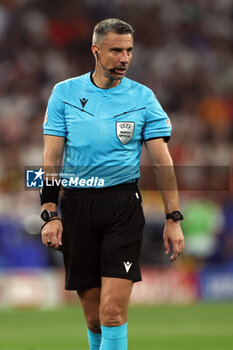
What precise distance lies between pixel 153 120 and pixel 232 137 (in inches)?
481

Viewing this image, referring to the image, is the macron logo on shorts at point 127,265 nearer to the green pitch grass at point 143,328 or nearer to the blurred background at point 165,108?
the green pitch grass at point 143,328

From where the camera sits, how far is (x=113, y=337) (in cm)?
557

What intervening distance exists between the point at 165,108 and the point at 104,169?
1266 cm

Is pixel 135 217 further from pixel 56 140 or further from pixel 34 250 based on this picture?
pixel 34 250

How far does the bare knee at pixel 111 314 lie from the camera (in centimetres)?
556

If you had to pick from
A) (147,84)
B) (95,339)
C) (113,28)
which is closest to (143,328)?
(95,339)

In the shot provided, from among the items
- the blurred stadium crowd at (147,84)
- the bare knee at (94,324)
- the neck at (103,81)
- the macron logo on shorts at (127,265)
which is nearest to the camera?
the macron logo on shorts at (127,265)

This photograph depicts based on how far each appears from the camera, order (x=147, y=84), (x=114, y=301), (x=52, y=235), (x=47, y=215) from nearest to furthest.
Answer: (x=114, y=301) → (x=52, y=235) → (x=47, y=215) → (x=147, y=84)

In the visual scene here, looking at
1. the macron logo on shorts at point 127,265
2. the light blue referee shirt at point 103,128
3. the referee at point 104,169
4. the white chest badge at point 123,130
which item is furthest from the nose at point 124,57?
the macron logo on shorts at point 127,265

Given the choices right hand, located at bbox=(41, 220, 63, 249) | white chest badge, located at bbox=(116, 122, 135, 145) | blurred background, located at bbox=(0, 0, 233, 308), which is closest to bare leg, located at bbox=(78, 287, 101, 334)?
right hand, located at bbox=(41, 220, 63, 249)

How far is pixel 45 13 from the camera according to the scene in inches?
763

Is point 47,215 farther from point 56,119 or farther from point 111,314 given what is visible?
point 111,314

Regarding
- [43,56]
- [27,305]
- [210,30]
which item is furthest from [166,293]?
[210,30]

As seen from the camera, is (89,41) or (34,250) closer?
(34,250)
